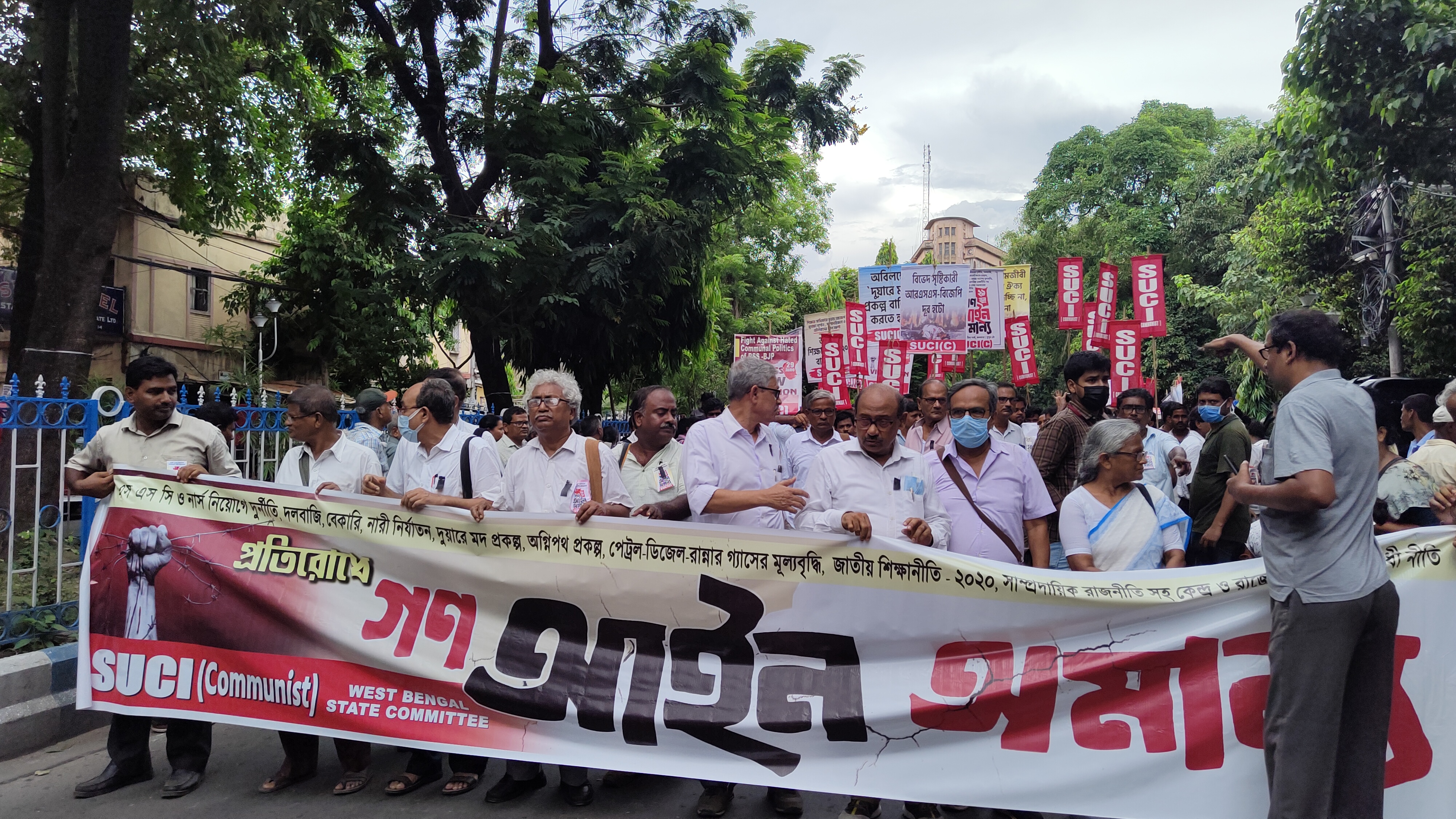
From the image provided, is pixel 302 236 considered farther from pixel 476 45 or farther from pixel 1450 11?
pixel 1450 11

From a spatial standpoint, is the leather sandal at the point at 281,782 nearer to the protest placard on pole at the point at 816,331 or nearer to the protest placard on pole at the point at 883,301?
the protest placard on pole at the point at 883,301

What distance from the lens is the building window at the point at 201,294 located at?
2466 cm

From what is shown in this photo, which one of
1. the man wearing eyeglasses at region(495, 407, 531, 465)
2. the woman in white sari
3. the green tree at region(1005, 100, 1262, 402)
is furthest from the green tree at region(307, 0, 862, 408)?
the green tree at region(1005, 100, 1262, 402)

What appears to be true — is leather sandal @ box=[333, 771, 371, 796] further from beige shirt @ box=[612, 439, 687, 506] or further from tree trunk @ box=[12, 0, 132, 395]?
tree trunk @ box=[12, 0, 132, 395]

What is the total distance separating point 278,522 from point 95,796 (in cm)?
134

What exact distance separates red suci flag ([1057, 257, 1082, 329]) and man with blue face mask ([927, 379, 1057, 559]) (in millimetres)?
11315

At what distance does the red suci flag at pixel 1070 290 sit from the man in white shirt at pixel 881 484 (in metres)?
11.9

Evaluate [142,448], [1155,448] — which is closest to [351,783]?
[142,448]

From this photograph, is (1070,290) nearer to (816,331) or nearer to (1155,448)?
(816,331)

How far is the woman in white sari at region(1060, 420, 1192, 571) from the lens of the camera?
388cm

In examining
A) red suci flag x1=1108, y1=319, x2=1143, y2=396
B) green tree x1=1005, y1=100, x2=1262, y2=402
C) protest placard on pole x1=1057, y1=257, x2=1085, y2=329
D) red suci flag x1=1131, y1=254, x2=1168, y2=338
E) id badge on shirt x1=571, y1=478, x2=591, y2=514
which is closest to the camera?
A: id badge on shirt x1=571, y1=478, x2=591, y2=514

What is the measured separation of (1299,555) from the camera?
10.5 feet

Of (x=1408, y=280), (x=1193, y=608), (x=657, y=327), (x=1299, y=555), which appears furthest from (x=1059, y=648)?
(x=1408, y=280)

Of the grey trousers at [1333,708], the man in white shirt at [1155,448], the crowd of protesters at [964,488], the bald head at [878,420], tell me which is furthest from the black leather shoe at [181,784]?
the man in white shirt at [1155,448]
